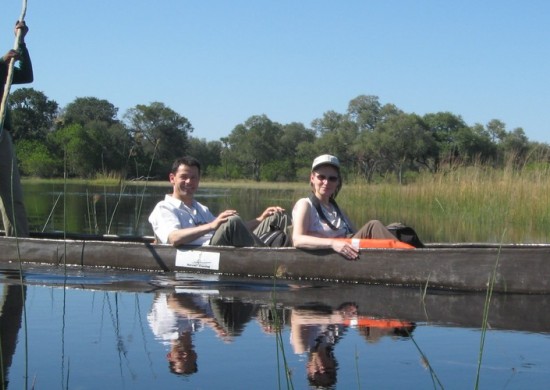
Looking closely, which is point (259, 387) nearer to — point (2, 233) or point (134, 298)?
point (134, 298)

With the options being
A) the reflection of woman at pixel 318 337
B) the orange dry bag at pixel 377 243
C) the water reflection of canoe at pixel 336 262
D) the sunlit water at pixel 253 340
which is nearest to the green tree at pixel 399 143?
the water reflection of canoe at pixel 336 262

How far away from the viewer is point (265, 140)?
83125 mm

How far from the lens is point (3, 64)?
8625 millimetres

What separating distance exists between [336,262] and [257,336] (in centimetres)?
249

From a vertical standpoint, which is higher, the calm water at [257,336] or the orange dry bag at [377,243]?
the orange dry bag at [377,243]

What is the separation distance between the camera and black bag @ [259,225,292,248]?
8.45m

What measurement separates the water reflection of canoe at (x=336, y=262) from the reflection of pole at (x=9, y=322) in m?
0.50

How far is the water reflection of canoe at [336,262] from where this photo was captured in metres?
7.14

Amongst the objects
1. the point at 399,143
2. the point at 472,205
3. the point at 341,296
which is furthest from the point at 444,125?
the point at 341,296

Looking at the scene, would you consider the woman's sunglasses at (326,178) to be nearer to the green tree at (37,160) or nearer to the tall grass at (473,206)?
the tall grass at (473,206)

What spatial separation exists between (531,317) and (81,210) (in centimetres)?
1471

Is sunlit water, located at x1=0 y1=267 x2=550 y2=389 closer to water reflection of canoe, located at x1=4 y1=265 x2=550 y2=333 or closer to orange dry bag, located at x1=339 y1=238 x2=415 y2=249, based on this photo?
water reflection of canoe, located at x1=4 y1=265 x2=550 y2=333

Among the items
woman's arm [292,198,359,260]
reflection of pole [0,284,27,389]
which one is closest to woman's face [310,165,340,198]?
woman's arm [292,198,359,260]

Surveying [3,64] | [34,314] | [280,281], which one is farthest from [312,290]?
[3,64]
